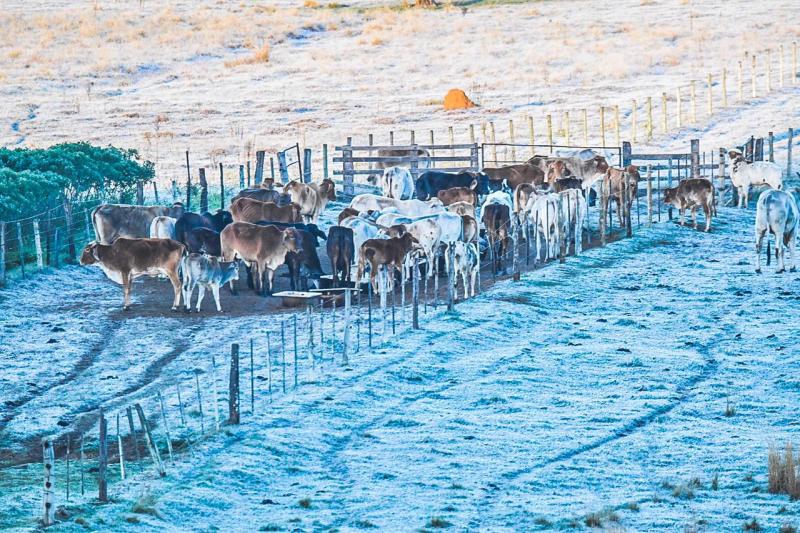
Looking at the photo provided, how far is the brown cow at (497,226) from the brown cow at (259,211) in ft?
Result: 14.4

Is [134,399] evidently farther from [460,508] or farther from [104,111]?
[104,111]

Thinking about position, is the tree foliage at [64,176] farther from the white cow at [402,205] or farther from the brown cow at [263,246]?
the brown cow at [263,246]

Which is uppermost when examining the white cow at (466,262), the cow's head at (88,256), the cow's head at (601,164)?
the cow's head at (601,164)

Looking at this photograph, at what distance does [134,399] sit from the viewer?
782 inches

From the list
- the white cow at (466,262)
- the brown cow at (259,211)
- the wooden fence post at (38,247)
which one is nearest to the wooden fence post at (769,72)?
the brown cow at (259,211)

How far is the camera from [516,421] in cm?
1862

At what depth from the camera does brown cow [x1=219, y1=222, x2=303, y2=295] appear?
2797cm

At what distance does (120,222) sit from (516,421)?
605 inches

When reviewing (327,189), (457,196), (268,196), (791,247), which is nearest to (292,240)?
(268,196)

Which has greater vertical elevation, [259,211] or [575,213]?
[259,211]

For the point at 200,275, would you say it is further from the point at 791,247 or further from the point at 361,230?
the point at 791,247

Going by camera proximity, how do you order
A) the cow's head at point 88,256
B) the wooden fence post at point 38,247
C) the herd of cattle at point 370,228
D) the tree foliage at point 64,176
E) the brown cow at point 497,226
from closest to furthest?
the herd of cattle at point 370,228 → the cow's head at point 88,256 → the wooden fence post at point 38,247 → the brown cow at point 497,226 → the tree foliage at point 64,176

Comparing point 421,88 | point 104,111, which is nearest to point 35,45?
point 104,111

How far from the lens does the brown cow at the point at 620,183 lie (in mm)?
35844
